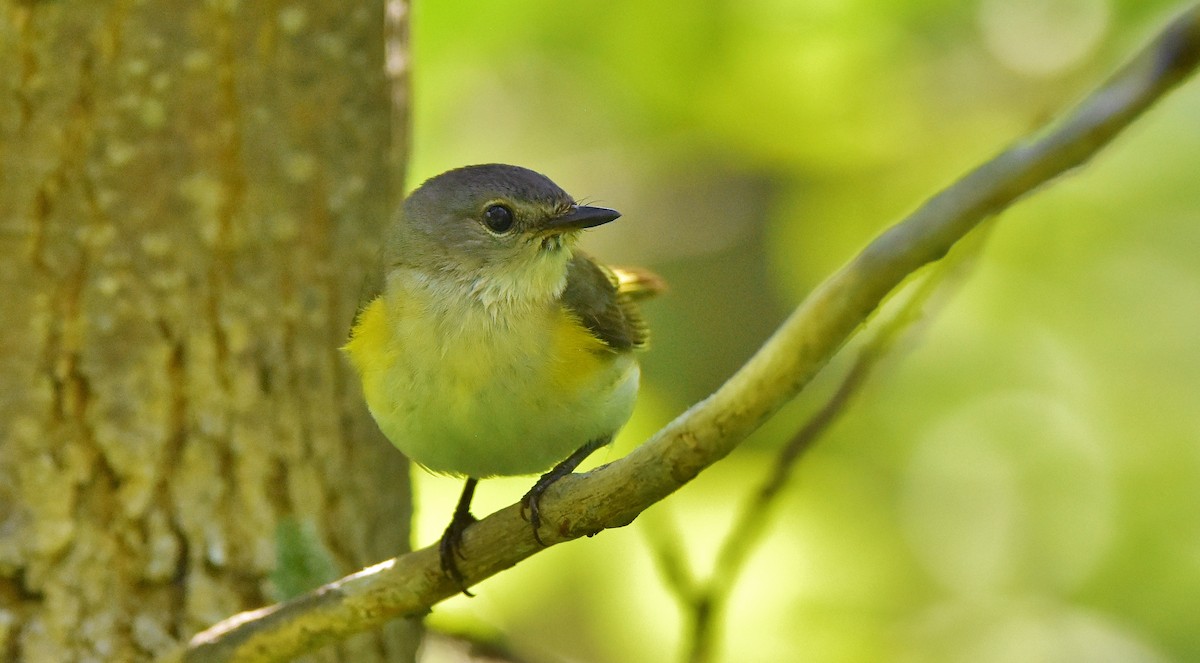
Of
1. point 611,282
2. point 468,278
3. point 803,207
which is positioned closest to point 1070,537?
point 803,207

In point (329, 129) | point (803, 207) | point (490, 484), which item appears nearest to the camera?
point (329, 129)

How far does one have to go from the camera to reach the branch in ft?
4.23

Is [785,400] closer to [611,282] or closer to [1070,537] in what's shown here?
[611,282]

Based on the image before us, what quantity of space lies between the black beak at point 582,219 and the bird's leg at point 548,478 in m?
0.59

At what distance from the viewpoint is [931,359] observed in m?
4.70

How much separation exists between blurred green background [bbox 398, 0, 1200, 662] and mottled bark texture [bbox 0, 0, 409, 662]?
915mm

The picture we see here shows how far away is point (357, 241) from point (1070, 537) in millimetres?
2865

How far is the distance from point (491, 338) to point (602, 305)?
0.49m

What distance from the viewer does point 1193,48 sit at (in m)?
1.22

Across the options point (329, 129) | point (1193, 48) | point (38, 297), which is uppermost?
point (1193, 48)

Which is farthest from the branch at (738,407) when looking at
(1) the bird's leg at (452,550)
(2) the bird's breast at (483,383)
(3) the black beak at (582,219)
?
(3) the black beak at (582,219)

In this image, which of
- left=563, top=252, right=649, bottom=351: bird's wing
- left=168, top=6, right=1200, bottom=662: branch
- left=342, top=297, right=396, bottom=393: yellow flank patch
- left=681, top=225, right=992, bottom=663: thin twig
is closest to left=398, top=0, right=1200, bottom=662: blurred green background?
left=563, top=252, right=649, bottom=351: bird's wing

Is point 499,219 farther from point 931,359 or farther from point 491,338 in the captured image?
point 931,359

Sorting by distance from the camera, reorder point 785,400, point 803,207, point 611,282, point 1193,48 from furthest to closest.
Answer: point 803,207 → point 611,282 → point 785,400 → point 1193,48
